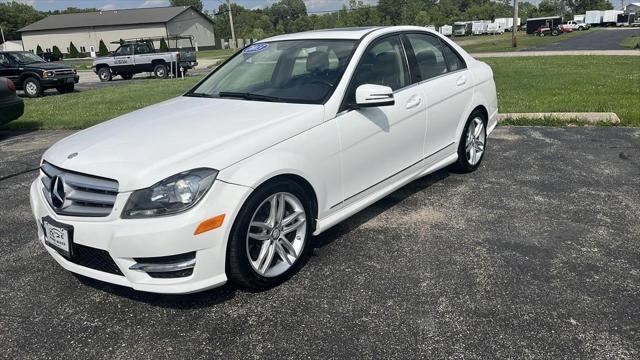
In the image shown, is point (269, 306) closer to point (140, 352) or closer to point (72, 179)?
point (140, 352)

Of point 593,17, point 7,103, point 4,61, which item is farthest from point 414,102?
point 593,17

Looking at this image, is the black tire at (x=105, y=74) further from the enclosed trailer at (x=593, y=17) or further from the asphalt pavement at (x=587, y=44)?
the enclosed trailer at (x=593, y=17)

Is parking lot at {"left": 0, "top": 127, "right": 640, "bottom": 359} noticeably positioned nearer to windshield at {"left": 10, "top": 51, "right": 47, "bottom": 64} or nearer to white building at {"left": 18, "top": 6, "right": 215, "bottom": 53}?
windshield at {"left": 10, "top": 51, "right": 47, "bottom": 64}

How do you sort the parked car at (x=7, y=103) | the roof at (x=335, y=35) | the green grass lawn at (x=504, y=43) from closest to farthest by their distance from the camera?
1. the roof at (x=335, y=35)
2. the parked car at (x=7, y=103)
3. the green grass lawn at (x=504, y=43)

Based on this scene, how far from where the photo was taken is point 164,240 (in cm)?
278

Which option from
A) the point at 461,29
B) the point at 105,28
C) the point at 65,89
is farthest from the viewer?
the point at 461,29

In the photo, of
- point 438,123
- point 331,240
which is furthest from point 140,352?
point 438,123

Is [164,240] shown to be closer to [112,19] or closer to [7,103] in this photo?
[7,103]

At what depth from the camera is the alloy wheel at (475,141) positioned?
5.52 meters

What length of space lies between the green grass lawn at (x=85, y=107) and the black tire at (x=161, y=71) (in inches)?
282

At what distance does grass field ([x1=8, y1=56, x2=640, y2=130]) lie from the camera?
9.38 m

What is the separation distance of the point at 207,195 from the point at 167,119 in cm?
113

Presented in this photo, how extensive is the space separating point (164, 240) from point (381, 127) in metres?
A: 1.95

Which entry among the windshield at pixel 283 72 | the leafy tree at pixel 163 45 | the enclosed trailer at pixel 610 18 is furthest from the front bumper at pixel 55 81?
the enclosed trailer at pixel 610 18
